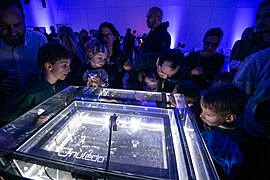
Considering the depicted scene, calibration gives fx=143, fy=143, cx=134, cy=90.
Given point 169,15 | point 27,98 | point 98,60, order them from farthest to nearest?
point 169,15, point 98,60, point 27,98

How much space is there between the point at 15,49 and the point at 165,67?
4.46 feet

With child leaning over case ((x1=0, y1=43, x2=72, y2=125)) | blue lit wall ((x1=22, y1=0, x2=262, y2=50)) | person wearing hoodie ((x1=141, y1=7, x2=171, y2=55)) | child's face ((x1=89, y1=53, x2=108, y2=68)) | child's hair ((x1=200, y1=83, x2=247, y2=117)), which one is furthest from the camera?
blue lit wall ((x1=22, y1=0, x2=262, y2=50))

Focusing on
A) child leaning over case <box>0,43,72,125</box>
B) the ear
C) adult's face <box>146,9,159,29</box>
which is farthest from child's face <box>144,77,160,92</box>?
adult's face <box>146,9,159,29</box>

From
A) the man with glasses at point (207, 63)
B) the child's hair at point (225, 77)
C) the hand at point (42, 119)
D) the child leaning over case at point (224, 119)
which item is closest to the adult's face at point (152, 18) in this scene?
the man with glasses at point (207, 63)

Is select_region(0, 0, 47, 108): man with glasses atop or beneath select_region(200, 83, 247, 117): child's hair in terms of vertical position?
atop

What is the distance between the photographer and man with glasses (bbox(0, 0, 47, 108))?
1.06 meters

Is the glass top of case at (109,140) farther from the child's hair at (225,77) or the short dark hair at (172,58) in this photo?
the child's hair at (225,77)

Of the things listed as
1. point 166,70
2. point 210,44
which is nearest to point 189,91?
point 166,70

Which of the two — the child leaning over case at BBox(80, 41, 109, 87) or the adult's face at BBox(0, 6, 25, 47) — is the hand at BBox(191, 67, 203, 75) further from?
the adult's face at BBox(0, 6, 25, 47)

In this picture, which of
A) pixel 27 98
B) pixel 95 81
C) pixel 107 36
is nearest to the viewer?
pixel 27 98

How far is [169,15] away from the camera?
702 centimetres

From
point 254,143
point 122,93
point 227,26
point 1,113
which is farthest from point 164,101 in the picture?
point 227,26

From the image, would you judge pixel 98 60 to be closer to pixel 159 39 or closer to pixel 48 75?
pixel 48 75

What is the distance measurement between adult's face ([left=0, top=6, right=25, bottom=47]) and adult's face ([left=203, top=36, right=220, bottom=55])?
1.99m
